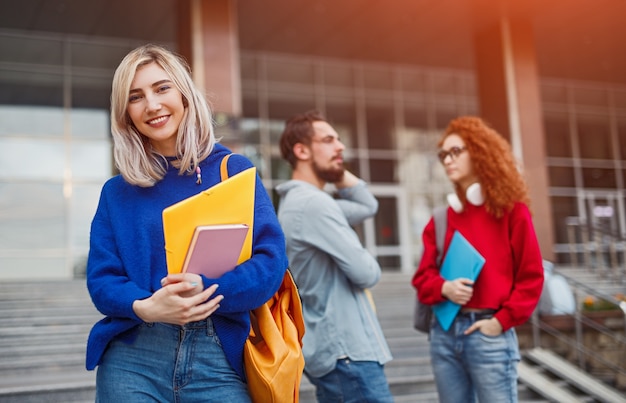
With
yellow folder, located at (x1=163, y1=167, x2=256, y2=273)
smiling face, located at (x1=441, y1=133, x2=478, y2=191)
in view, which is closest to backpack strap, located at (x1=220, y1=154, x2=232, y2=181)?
yellow folder, located at (x1=163, y1=167, x2=256, y2=273)

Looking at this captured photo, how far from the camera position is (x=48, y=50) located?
1606 cm

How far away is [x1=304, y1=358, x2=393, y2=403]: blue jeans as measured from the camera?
292 centimetres

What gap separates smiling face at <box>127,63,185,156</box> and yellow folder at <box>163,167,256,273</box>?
0.96 feet

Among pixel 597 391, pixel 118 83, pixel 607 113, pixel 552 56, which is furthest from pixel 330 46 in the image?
pixel 118 83

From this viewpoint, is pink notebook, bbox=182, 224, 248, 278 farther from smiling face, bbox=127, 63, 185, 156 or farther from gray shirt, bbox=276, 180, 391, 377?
gray shirt, bbox=276, 180, 391, 377

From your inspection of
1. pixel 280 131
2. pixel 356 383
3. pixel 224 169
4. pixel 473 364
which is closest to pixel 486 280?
pixel 473 364

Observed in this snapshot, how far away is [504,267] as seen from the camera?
3262 millimetres

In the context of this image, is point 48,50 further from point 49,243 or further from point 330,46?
point 330,46

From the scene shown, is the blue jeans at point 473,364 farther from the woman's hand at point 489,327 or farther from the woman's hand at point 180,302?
the woman's hand at point 180,302

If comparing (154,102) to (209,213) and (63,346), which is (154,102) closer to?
(209,213)

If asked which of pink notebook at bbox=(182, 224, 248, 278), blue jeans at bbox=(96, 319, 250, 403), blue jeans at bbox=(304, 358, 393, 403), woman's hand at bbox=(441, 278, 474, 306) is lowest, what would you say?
Result: blue jeans at bbox=(304, 358, 393, 403)

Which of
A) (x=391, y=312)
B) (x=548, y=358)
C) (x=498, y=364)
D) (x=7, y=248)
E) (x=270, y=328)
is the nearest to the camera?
(x=270, y=328)

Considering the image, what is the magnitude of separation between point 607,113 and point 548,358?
15877mm

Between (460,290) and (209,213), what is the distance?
177 centimetres
